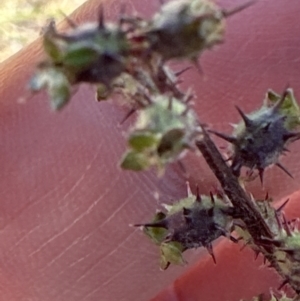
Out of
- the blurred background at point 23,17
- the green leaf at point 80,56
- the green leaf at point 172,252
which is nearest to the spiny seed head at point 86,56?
the green leaf at point 80,56

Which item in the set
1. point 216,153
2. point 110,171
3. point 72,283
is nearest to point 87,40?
point 216,153

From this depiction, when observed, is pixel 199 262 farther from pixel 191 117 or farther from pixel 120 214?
pixel 191 117

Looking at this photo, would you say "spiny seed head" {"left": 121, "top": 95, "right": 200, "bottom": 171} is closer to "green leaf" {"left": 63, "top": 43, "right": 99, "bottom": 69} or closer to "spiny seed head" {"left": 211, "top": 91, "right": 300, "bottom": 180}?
"green leaf" {"left": 63, "top": 43, "right": 99, "bottom": 69}

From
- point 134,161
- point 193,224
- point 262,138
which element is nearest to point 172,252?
point 193,224

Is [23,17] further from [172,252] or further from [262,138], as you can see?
[262,138]

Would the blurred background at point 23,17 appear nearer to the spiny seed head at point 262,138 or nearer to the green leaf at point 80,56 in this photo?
the spiny seed head at point 262,138
